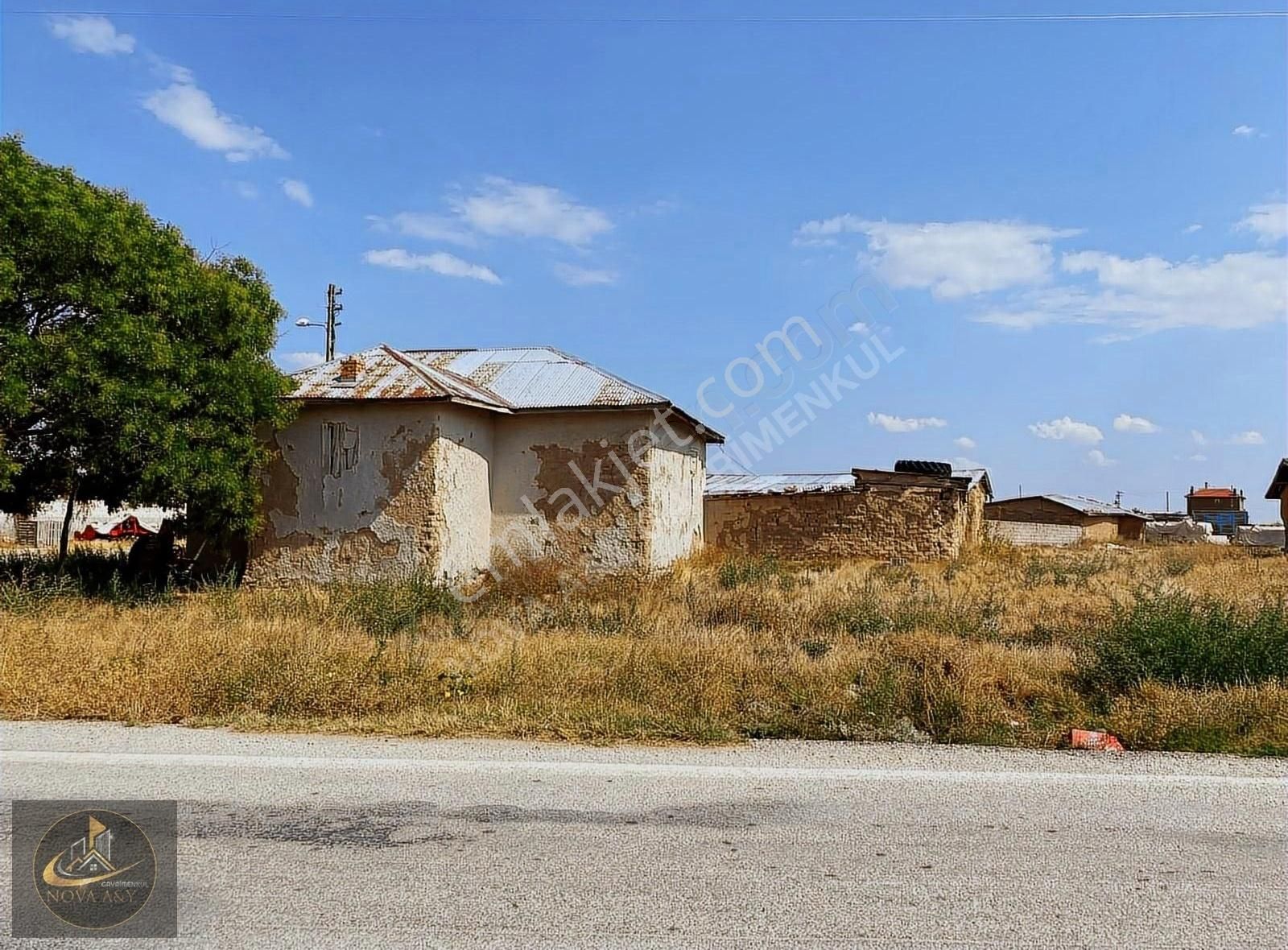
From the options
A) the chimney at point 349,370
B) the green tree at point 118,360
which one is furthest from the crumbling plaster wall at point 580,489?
the green tree at point 118,360

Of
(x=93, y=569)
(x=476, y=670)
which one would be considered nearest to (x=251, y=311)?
(x=93, y=569)

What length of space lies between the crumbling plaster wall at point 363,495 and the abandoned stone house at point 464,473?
2cm

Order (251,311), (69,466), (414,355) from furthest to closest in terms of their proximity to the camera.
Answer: (414,355)
(251,311)
(69,466)

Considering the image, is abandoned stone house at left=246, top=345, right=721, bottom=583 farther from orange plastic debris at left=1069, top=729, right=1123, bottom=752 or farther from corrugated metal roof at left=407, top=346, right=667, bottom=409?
orange plastic debris at left=1069, top=729, right=1123, bottom=752

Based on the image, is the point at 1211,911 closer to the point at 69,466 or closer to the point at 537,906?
the point at 537,906

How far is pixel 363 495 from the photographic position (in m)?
14.9

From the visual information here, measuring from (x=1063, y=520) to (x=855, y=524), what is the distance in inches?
1050

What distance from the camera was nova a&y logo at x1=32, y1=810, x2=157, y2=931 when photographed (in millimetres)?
3812

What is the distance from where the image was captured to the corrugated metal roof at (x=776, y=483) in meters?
26.1

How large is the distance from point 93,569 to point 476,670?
38.2 feet

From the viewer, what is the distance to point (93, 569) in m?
16.3

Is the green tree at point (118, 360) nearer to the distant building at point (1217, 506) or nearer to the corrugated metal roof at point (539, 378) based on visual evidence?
the corrugated metal roof at point (539, 378)

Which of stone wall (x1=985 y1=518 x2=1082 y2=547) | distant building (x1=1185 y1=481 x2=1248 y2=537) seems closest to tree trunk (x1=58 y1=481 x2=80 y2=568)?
stone wall (x1=985 y1=518 x2=1082 y2=547)

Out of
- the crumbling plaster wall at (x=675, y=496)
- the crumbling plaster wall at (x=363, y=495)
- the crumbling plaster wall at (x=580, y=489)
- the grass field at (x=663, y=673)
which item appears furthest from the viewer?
the crumbling plaster wall at (x=675, y=496)
